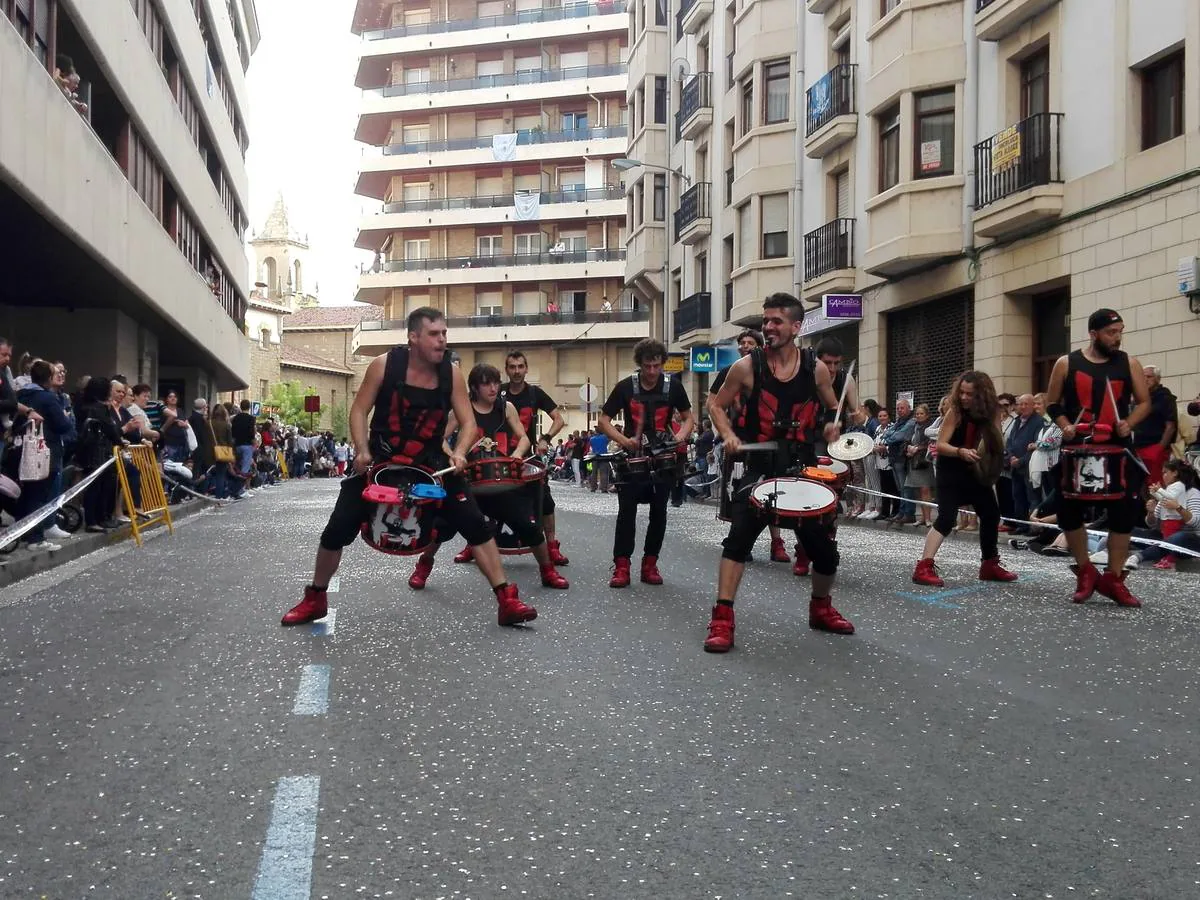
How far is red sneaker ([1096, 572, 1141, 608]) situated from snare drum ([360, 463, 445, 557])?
4.35 m

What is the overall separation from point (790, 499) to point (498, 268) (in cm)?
6338

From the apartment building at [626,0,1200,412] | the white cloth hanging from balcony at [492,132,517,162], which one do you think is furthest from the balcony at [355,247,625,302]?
the apartment building at [626,0,1200,412]

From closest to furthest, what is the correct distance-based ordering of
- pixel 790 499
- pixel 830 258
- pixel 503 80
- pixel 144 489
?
1. pixel 790 499
2. pixel 144 489
3. pixel 830 258
4. pixel 503 80

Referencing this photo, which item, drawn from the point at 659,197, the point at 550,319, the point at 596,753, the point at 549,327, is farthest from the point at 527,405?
the point at 550,319

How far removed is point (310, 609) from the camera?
8008 millimetres

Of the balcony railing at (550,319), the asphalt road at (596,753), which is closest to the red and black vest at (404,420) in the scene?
the asphalt road at (596,753)

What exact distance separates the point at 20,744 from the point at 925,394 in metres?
21.5

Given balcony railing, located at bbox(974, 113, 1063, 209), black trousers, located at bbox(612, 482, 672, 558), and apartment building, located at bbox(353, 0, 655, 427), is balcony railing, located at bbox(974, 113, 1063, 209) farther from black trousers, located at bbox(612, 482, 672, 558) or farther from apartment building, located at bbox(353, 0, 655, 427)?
apartment building, located at bbox(353, 0, 655, 427)

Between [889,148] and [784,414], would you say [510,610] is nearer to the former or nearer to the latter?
[784,414]

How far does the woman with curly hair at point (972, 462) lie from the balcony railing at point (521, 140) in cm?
5839

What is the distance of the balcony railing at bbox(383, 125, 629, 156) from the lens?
223 feet

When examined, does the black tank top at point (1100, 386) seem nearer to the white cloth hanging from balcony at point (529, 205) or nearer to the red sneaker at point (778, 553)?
the red sneaker at point (778, 553)

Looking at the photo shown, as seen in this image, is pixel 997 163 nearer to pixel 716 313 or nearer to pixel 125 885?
pixel 716 313

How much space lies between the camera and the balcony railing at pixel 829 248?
27.6 metres
